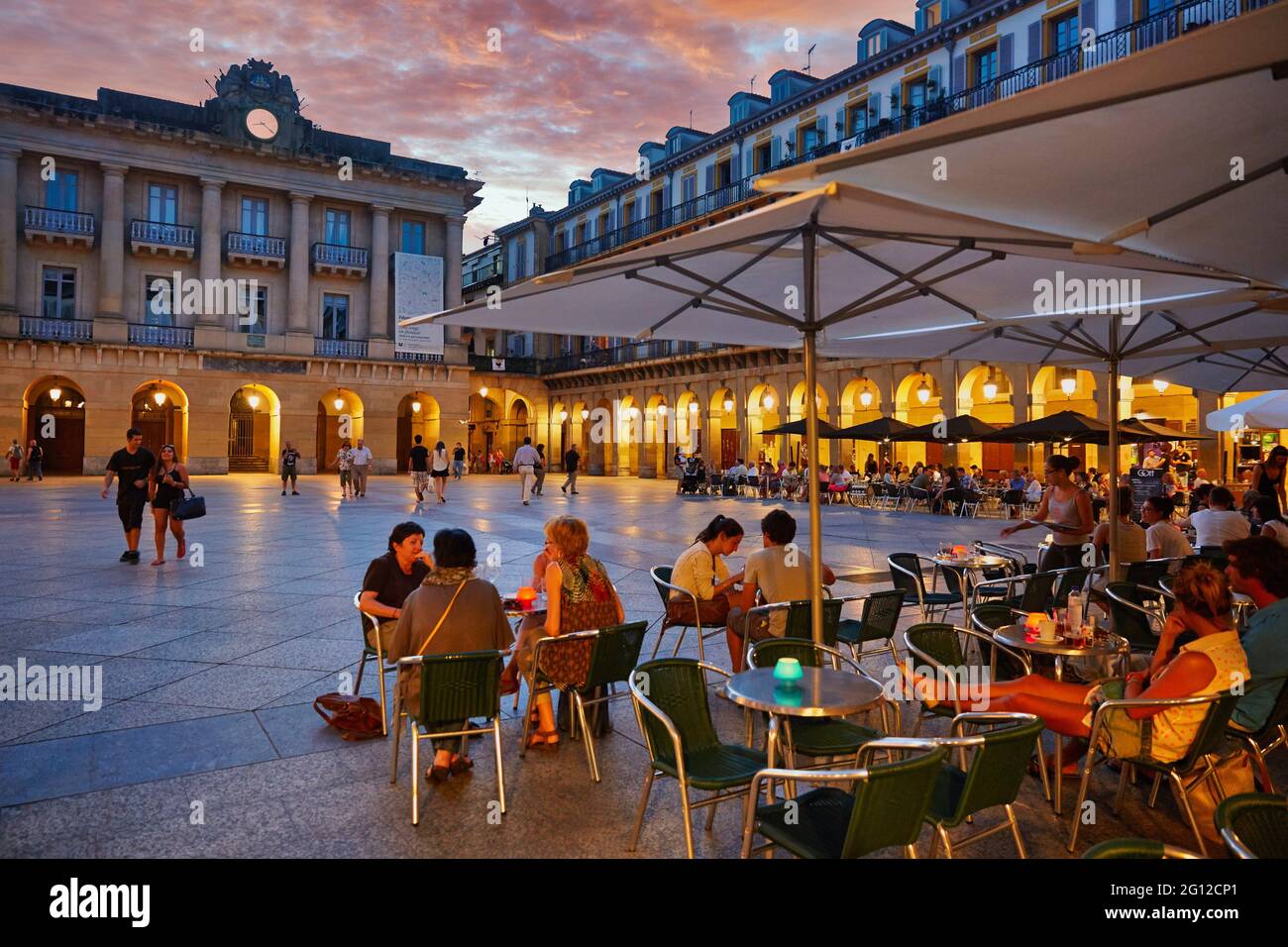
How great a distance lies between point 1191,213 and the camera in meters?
3.46

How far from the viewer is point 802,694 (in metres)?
3.25

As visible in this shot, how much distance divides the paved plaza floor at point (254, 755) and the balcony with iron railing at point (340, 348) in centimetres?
2677

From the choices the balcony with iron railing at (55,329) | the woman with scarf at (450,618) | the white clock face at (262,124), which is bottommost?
the woman with scarf at (450,618)

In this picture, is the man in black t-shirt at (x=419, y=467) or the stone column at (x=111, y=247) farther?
the stone column at (x=111, y=247)

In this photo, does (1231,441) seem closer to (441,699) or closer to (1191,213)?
(1191,213)

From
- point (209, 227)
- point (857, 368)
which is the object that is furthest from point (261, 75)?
point (857, 368)

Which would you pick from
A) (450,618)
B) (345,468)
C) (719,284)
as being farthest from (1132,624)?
(345,468)

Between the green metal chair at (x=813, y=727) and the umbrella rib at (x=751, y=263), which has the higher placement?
the umbrella rib at (x=751, y=263)

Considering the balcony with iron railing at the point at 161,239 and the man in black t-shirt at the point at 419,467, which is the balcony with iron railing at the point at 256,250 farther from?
the man in black t-shirt at the point at 419,467

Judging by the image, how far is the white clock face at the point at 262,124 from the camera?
3400 centimetres

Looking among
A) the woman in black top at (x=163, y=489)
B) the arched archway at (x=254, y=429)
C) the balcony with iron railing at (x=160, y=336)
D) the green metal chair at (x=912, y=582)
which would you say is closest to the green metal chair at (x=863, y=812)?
the green metal chair at (x=912, y=582)

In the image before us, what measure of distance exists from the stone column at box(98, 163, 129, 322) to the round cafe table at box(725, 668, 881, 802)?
1396 inches

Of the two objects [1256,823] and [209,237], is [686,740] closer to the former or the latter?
[1256,823]
